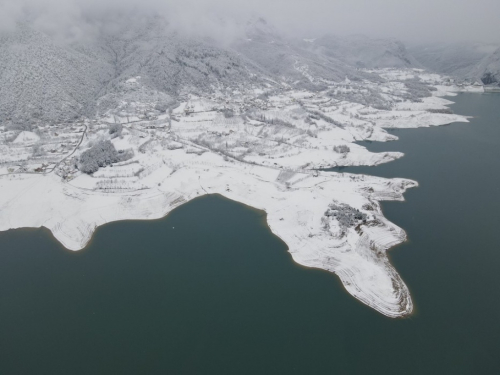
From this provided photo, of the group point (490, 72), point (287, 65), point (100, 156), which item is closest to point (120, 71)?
point (100, 156)

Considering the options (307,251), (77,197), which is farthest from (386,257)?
(77,197)

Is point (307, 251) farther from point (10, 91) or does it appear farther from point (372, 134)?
point (10, 91)

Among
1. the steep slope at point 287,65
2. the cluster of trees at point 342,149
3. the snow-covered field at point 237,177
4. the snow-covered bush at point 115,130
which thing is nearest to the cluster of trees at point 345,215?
the snow-covered field at point 237,177

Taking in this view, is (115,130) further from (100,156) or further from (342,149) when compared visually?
(342,149)

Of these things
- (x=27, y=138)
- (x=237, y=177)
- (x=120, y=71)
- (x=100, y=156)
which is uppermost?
(x=120, y=71)

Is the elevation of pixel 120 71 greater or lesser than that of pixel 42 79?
greater

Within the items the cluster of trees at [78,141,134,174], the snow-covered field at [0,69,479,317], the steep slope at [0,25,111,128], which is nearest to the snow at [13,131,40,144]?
the snow-covered field at [0,69,479,317]
